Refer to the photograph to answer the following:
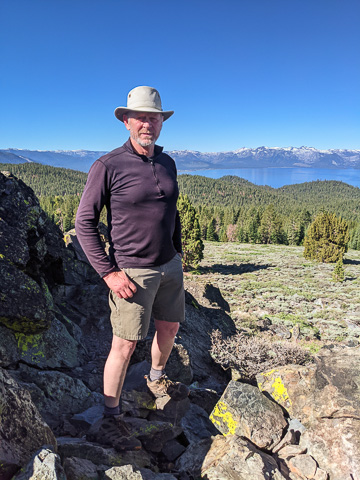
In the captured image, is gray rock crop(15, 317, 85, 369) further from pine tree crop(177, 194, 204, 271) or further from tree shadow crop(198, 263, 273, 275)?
tree shadow crop(198, 263, 273, 275)

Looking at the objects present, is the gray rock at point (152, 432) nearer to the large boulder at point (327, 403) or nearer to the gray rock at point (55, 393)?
the gray rock at point (55, 393)

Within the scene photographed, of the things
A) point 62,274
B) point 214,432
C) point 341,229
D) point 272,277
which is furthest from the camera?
point 341,229

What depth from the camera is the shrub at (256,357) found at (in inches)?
267

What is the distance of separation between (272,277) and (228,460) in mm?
35747

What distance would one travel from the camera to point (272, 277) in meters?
37.0

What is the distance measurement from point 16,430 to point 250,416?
114 inches

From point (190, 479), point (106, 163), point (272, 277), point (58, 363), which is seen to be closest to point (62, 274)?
point (58, 363)

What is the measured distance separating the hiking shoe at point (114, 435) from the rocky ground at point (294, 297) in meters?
14.5

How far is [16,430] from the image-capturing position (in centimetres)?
230

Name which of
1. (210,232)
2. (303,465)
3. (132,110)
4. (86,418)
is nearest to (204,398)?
(303,465)

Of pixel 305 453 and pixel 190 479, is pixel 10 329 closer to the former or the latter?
pixel 190 479

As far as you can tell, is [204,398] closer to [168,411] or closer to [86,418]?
[168,411]

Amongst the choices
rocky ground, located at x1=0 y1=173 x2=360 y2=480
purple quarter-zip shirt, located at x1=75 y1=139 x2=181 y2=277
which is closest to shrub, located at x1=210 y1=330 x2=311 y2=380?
rocky ground, located at x1=0 y1=173 x2=360 y2=480

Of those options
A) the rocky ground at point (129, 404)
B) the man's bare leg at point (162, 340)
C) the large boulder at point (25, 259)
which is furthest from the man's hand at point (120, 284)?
the large boulder at point (25, 259)
